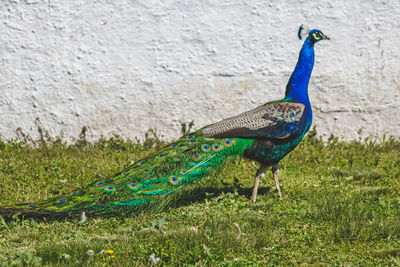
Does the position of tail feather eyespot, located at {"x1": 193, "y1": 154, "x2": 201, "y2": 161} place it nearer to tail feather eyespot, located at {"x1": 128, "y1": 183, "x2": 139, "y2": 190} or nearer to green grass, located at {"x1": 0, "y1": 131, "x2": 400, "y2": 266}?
green grass, located at {"x1": 0, "y1": 131, "x2": 400, "y2": 266}

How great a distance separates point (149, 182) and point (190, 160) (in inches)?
18.7

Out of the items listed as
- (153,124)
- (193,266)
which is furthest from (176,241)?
(153,124)

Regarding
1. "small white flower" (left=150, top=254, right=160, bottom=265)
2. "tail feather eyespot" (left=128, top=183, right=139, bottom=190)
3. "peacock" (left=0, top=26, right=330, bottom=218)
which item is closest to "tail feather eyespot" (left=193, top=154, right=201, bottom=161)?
"peacock" (left=0, top=26, right=330, bottom=218)

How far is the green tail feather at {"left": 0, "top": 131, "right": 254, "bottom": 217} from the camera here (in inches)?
186

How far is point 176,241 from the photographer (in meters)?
4.05

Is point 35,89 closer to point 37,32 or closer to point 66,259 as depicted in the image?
point 37,32

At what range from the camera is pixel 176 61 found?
7867 millimetres

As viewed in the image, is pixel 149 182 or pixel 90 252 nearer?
pixel 90 252

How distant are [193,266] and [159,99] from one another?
4.47 m

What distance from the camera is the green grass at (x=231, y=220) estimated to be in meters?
3.91

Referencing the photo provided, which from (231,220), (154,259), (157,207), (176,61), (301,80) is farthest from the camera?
(176,61)

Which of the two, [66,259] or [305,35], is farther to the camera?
[305,35]

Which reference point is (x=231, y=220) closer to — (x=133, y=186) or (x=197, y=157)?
(x=197, y=157)

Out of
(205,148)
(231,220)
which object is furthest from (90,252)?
(205,148)
